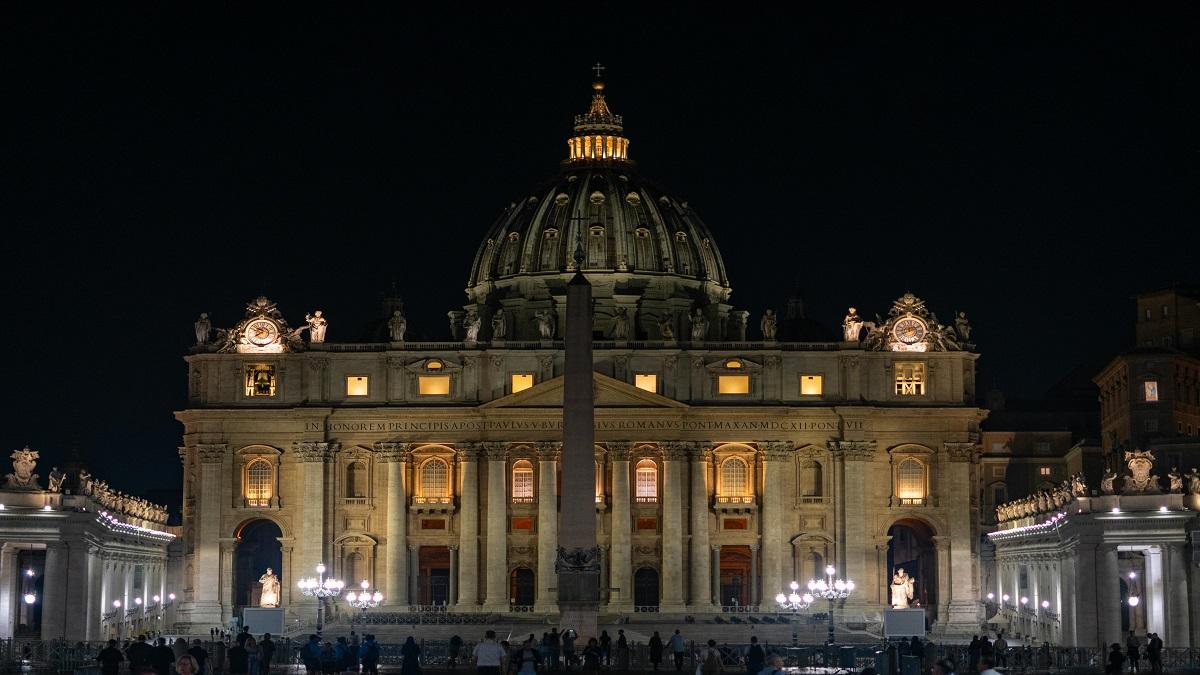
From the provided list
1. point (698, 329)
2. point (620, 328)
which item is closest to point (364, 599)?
point (620, 328)

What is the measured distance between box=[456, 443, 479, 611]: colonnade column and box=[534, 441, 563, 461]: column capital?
140 inches

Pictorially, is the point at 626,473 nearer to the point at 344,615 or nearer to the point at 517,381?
the point at 517,381

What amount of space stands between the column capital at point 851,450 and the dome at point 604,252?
21.8m

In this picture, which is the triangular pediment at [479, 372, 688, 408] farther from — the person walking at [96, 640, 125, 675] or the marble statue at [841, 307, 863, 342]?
the person walking at [96, 640, 125, 675]

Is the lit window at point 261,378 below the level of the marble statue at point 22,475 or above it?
above

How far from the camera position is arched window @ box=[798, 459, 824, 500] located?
14400 cm

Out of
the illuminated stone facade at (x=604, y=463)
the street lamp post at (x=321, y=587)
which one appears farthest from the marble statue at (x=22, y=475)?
the illuminated stone facade at (x=604, y=463)

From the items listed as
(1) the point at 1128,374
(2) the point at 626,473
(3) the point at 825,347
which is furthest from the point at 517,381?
(1) the point at 1128,374

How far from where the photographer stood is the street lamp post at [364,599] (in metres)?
123

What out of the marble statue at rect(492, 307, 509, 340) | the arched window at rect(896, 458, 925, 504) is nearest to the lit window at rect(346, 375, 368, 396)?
the marble statue at rect(492, 307, 509, 340)

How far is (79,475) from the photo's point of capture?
371 ft

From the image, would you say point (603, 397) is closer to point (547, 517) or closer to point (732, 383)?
point (547, 517)

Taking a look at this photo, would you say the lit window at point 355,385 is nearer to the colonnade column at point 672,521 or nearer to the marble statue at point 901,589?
the colonnade column at point 672,521

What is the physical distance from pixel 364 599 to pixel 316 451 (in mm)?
23756
